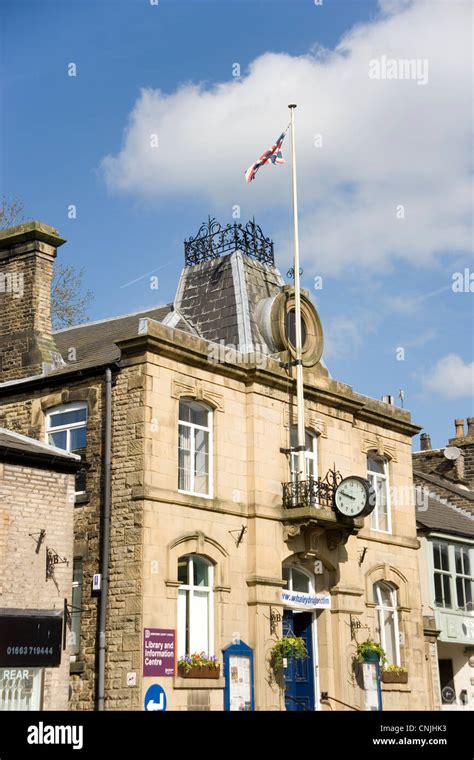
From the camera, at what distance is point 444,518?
112 feet

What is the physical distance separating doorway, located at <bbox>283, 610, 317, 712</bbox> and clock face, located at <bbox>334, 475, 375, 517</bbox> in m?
2.84

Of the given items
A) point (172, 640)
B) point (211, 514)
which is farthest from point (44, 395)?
point (172, 640)

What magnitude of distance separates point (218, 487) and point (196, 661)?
156 inches

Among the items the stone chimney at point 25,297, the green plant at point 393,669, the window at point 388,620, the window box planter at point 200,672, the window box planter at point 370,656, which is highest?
the stone chimney at point 25,297

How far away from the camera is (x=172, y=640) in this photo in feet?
70.2

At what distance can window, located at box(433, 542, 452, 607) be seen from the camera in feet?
105

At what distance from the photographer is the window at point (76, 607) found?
21.8 metres

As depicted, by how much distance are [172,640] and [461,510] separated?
18446 millimetres

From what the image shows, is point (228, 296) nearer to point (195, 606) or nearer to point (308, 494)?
point (308, 494)

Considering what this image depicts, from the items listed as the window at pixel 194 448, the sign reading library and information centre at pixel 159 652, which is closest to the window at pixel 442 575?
the window at pixel 194 448

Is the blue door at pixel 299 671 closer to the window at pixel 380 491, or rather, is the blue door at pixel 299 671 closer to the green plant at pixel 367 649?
the green plant at pixel 367 649

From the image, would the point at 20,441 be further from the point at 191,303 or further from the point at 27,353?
the point at 191,303

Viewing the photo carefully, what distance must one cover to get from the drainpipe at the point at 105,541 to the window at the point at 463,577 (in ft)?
49.3

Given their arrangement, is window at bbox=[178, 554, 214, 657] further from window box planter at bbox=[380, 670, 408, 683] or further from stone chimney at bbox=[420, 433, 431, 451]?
stone chimney at bbox=[420, 433, 431, 451]
